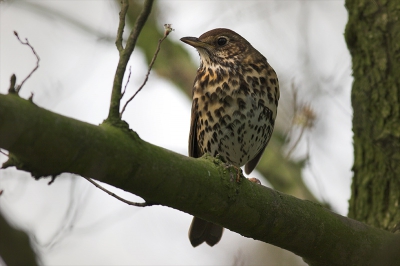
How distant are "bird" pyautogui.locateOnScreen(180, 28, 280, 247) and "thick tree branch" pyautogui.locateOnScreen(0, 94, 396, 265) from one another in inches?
66.8

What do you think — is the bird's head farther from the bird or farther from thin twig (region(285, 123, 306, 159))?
thin twig (region(285, 123, 306, 159))

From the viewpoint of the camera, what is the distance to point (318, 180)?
229 inches

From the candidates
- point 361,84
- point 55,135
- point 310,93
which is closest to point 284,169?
point 310,93

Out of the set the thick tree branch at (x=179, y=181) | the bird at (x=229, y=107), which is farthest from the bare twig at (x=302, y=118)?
the thick tree branch at (x=179, y=181)

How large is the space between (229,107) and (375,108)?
4.55 ft

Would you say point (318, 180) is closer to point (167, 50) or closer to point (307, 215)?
point (307, 215)

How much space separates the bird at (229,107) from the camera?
5500 millimetres

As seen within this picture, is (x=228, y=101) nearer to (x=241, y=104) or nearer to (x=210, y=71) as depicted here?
(x=241, y=104)

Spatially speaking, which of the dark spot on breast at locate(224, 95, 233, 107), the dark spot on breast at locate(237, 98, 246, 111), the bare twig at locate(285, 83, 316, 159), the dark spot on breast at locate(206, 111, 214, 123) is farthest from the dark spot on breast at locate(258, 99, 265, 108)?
the bare twig at locate(285, 83, 316, 159)

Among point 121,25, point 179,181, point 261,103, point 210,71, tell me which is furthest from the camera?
point 210,71

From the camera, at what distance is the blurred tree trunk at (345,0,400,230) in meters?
5.30

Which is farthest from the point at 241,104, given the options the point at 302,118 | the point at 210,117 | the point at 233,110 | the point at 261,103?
the point at 302,118

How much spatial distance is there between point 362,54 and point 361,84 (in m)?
0.30

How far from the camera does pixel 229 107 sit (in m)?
5.46
